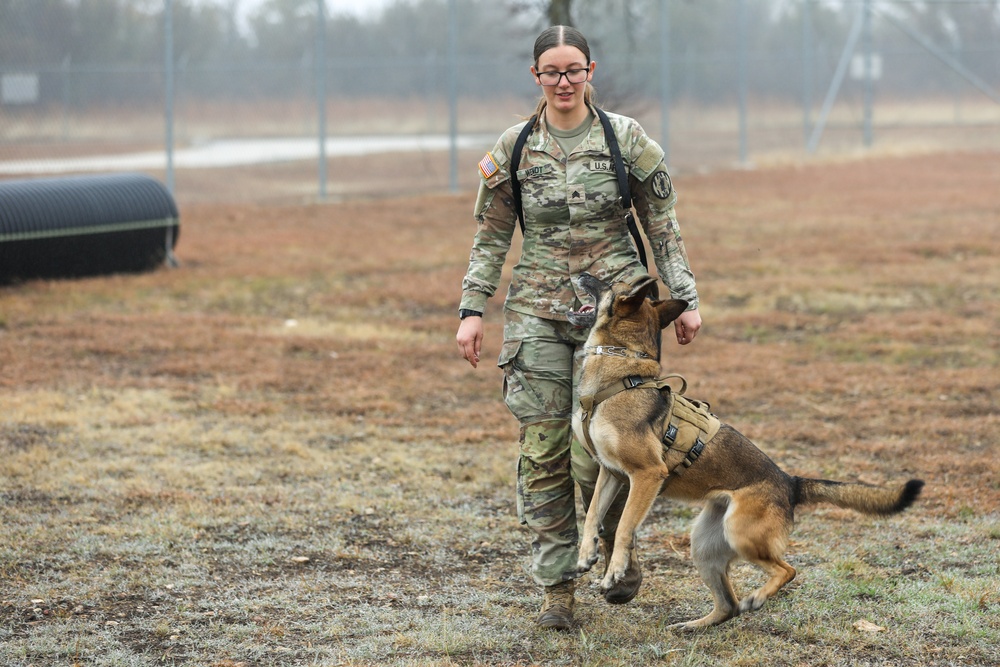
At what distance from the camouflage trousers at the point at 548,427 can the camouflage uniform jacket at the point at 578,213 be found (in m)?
0.09

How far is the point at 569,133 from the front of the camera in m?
3.80

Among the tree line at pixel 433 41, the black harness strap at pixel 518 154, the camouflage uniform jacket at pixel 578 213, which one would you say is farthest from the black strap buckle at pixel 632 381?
the tree line at pixel 433 41

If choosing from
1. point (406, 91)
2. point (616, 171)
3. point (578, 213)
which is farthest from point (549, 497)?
point (406, 91)

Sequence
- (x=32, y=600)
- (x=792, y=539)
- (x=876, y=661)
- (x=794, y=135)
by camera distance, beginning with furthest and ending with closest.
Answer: (x=794, y=135)
(x=792, y=539)
(x=32, y=600)
(x=876, y=661)

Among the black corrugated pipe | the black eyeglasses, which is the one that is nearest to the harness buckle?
the black eyeglasses

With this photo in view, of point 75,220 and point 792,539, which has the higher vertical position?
point 75,220

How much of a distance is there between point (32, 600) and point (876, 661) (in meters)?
3.06

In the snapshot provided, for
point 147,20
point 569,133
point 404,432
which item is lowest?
point 404,432

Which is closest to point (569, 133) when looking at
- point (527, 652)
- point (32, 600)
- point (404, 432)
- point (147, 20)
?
point (527, 652)

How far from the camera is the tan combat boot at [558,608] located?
3.86 metres

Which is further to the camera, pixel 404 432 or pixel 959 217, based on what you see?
pixel 959 217

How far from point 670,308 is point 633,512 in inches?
28.1

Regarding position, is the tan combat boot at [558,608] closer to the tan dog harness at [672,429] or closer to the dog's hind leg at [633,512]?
the dog's hind leg at [633,512]

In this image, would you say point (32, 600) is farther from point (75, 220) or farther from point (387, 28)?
point (387, 28)
